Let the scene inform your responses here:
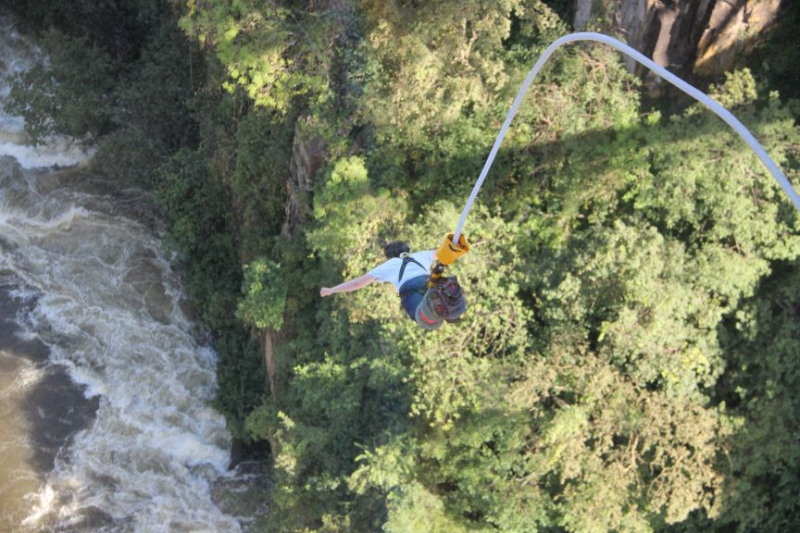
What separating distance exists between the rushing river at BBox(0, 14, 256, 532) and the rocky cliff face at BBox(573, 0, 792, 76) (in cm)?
950

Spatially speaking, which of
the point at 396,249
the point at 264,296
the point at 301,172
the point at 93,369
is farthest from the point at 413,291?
the point at 93,369

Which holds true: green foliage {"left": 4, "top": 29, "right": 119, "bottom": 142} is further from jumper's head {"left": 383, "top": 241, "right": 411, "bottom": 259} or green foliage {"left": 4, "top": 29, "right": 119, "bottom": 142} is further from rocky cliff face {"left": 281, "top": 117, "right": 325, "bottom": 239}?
jumper's head {"left": 383, "top": 241, "right": 411, "bottom": 259}

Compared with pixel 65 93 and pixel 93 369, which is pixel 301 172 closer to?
pixel 93 369

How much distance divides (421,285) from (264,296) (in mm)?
6062

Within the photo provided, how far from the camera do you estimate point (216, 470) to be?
46.2ft

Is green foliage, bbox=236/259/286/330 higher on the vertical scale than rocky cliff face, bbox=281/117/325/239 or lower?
lower

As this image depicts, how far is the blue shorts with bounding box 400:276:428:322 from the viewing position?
21.0 ft

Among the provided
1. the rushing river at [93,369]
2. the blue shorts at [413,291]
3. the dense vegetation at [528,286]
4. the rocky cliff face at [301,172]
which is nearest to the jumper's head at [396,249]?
the blue shorts at [413,291]

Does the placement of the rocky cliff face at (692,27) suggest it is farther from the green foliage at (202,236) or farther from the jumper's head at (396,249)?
the green foliage at (202,236)

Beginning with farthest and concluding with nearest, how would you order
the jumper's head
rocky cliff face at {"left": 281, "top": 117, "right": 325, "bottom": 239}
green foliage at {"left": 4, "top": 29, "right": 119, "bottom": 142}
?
1. green foliage at {"left": 4, "top": 29, "right": 119, "bottom": 142}
2. rocky cliff face at {"left": 281, "top": 117, "right": 325, "bottom": 239}
3. the jumper's head

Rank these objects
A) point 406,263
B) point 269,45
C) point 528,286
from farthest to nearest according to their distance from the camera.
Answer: point 269,45 < point 528,286 < point 406,263

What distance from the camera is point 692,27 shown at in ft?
34.3

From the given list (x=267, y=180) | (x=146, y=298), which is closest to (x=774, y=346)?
(x=267, y=180)

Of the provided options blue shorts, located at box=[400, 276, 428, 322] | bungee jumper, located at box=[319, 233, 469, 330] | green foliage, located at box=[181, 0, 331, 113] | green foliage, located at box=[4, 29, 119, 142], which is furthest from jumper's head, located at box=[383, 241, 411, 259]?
green foliage, located at box=[4, 29, 119, 142]
